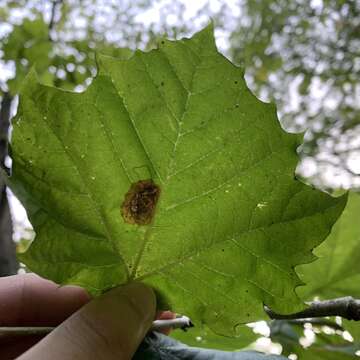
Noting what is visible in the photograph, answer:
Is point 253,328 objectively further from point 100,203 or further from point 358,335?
point 100,203

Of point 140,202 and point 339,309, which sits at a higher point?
point 140,202

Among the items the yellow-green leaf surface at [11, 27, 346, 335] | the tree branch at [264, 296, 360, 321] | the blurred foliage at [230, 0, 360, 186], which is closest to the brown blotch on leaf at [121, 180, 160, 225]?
the yellow-green leaf surface at [11, 27, 346, 335]

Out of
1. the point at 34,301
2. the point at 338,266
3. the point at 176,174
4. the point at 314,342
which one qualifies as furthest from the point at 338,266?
the point at 34,301

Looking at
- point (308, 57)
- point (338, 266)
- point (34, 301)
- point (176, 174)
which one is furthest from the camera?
point (308, 57)

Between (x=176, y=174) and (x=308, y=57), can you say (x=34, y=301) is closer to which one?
(x=176, y=174)

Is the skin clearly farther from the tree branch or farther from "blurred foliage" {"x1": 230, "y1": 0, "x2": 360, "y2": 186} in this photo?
"blurred foliage" {"x1": 230, "y1": 0, "x2": 360, "y2": 186}

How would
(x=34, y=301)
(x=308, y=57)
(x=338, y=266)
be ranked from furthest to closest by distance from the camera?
1. (x=308, y=57)
2. (x=34, y=301)
3. (x=338, y=266)

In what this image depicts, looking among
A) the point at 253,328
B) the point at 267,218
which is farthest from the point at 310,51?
the point at 267,218
